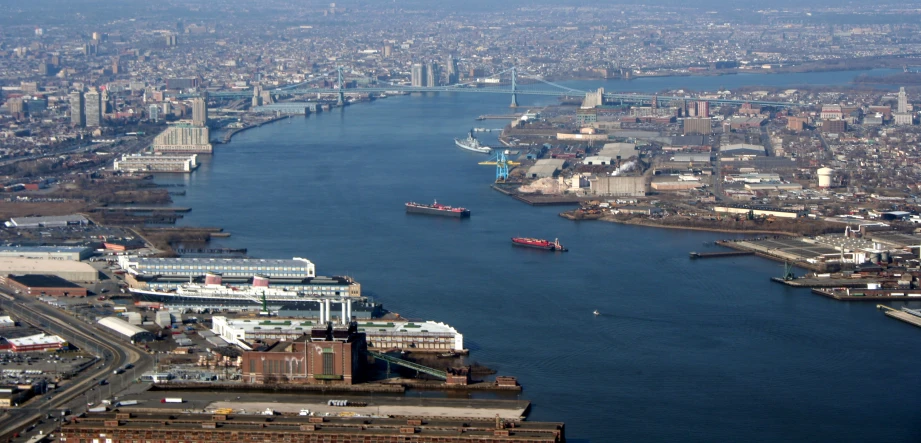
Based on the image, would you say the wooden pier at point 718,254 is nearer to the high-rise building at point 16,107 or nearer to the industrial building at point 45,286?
the industrial building at point 45,286

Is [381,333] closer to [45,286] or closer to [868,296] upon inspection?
[45,286]

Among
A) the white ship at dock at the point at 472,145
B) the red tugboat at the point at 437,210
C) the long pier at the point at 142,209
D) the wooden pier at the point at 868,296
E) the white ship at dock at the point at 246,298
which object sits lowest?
the white ship at dock at the point at 472,145

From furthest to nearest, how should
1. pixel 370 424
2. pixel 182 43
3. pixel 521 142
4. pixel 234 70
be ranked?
pixel 182 43
pixel 234 70
pixel 521 142
pixel 370 424

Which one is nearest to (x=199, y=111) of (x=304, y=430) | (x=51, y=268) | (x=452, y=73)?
(x=51, y=268)

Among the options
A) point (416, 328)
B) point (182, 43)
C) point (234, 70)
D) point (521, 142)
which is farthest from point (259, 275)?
point (182, 43)

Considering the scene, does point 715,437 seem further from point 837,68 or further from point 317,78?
point 837,68

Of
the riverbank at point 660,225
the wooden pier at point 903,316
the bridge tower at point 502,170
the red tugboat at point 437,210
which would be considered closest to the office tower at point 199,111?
the bridge tower at point 502,170

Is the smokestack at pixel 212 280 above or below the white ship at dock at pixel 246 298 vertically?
above
